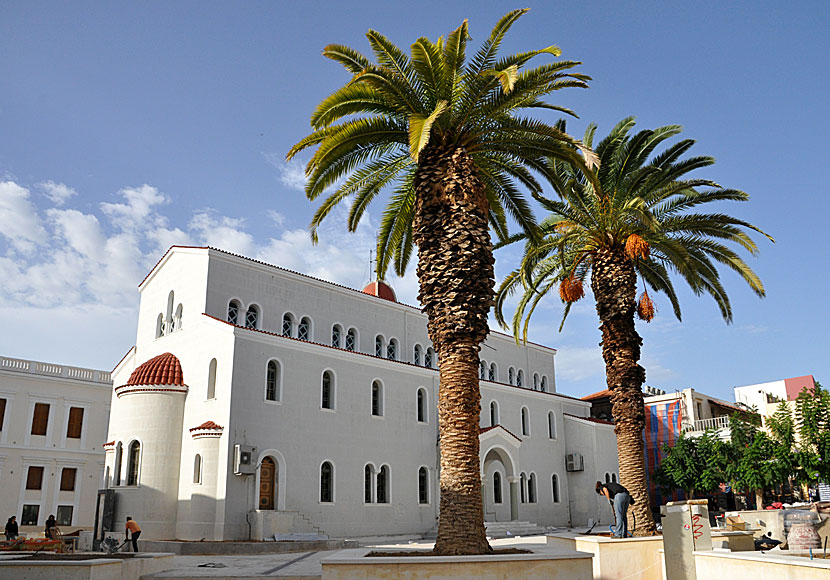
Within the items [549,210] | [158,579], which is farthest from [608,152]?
[158,579]

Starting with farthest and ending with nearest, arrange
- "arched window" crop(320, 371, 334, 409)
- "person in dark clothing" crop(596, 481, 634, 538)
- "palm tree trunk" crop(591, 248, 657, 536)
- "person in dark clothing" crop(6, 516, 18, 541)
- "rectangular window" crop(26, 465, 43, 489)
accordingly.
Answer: "rectangular window" crop(26, 465, 43, 489)
"arched window" crop(320, 371, 334, 409)
"person in dark clothing" crop(6, 516, 18, 541)
"palm tree trunk" crop(591, 248, 657, 536)
"person in dark clothing" crop(596, 481, 634, 538)

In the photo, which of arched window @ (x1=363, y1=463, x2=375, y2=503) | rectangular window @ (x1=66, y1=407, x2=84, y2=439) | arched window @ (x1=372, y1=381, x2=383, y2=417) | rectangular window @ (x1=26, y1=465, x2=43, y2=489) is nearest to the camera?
arched window @ (x1=363, y1=463, x2=375, y2=503)

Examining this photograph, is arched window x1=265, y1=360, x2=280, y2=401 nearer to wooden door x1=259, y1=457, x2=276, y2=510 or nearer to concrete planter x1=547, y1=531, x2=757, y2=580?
wooden door x1=259, y1=457, x2=276, y2=510

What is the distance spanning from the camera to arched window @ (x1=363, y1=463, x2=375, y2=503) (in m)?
28.7

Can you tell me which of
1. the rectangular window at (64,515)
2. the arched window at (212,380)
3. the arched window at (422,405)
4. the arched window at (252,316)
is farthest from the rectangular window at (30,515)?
the arched window at (422,405)

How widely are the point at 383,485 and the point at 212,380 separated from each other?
841 cm

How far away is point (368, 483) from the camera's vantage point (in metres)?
29.0

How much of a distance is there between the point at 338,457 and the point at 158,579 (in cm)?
1339

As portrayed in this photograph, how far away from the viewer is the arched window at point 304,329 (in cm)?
3152

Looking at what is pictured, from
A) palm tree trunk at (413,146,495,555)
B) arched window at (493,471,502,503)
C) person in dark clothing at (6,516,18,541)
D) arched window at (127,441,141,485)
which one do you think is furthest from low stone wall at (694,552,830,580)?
person in dark clothing at (6,516,18,541)

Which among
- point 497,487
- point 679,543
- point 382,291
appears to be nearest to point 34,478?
point 382,291

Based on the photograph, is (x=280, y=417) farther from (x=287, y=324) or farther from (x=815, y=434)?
(x=815, y=434)

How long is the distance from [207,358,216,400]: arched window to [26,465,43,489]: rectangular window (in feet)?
52.0

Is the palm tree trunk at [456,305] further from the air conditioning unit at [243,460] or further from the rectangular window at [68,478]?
the rectangular window at [68,478]
